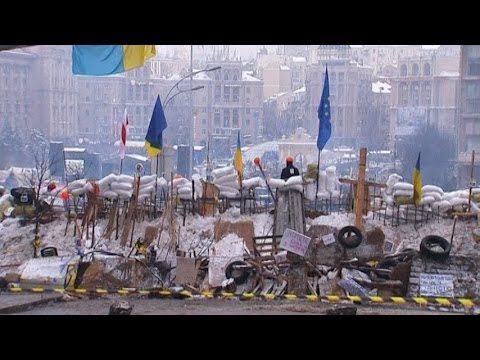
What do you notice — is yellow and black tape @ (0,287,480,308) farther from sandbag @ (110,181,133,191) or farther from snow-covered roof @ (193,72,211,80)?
snow-covered roof @ (193,72,211,80)

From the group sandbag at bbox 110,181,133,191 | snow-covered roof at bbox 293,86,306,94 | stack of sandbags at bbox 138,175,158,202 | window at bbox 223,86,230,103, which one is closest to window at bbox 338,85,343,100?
snow-covered roof at bbox 293,86,306,94

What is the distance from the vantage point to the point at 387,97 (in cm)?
705

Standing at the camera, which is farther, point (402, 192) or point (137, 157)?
point (137, 157)

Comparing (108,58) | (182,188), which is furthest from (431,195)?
(108,58)

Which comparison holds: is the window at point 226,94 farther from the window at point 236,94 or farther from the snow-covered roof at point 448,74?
the snow-covered roof at point 448,74

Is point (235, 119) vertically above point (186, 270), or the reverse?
Result: point (235, 119)

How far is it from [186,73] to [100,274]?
6.72 feet

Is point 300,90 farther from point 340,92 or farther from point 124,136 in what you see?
point 124,136

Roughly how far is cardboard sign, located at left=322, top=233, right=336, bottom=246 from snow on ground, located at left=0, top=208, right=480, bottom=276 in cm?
12

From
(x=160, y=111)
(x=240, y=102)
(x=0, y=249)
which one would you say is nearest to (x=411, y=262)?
(x=240, y=102)

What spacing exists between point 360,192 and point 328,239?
531 millimetres

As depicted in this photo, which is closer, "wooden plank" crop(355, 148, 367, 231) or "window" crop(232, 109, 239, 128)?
"wooden plank" crop(355, 148, 367, 231)

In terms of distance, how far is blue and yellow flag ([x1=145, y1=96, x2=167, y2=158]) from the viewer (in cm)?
702

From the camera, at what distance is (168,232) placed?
714cm
